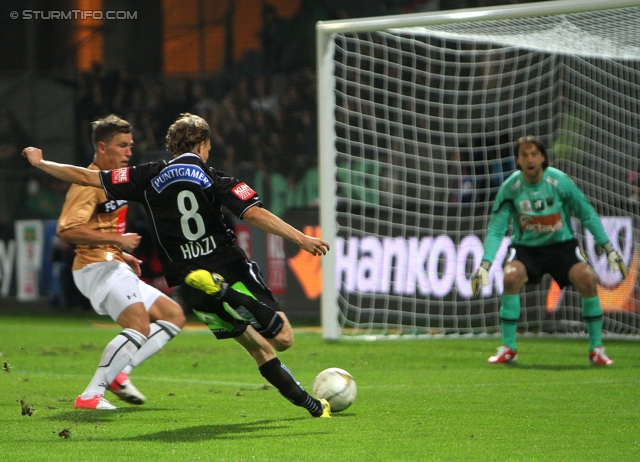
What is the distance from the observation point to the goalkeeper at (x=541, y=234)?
8219mm

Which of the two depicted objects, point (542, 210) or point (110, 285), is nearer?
point (110, 285)

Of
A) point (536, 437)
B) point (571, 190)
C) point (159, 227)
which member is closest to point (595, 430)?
point (536, 437)

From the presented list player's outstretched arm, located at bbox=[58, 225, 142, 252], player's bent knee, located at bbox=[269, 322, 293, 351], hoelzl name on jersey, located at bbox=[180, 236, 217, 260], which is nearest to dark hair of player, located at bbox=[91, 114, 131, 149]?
player's outstretched arm, located at bbox=[58, 225, 142, 252]

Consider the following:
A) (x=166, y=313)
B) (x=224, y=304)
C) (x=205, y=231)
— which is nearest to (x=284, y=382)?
(x=224, y=304)

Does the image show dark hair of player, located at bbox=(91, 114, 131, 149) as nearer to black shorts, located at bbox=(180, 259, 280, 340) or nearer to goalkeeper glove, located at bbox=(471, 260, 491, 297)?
black shorts, located at bbox=(180, 259, 280, 340)

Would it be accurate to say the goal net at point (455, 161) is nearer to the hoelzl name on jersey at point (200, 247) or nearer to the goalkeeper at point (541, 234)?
Result: the goalkeeper at point (541, 234)

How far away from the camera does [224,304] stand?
5.20m

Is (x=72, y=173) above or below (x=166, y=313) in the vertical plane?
above

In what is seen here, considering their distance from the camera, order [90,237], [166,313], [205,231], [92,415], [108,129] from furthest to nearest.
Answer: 1. [166,313]
2. [108,129]
3. [90,237]
4. [92,415]
5. [205,231]

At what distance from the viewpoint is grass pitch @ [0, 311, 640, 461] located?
15.0 ft

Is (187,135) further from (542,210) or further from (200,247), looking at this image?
(542,210)

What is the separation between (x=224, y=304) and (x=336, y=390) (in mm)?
915

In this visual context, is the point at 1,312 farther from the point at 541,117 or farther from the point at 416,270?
the point at 541,117

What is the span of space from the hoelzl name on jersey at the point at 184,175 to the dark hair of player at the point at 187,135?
164 mm
